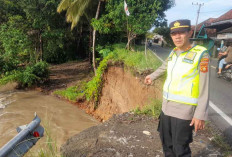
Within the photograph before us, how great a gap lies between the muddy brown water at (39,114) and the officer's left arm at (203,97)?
5.69m

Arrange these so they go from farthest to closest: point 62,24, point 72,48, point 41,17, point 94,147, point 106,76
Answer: point 72,48 → point 62,24 → point 41,17 → point 106,76 → point 94,147

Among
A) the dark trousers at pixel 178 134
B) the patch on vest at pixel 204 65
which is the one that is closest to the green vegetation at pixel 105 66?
the dark trousers at pixel 178 134

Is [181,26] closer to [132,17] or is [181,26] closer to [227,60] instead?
[227,60]

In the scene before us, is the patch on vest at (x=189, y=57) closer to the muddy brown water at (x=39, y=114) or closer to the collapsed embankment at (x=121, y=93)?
the collapsed embankment at (x=121, y=93)

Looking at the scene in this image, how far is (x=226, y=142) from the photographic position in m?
3.22

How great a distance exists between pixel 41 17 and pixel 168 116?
12.8 m

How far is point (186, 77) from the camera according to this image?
2.03 metres

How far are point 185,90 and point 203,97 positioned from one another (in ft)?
0.63

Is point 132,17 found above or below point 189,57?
above

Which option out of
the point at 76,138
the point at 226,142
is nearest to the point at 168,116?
the point at 226,142

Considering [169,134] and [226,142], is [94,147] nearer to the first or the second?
[169,134]

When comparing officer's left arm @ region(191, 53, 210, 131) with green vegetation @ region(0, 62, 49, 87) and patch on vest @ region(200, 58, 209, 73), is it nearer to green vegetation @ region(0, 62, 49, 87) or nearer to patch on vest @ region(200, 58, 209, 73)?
patch on vest @ region(200, 58, 209, 73)

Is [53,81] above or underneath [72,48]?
underneath

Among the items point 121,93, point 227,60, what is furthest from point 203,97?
point 227,60
